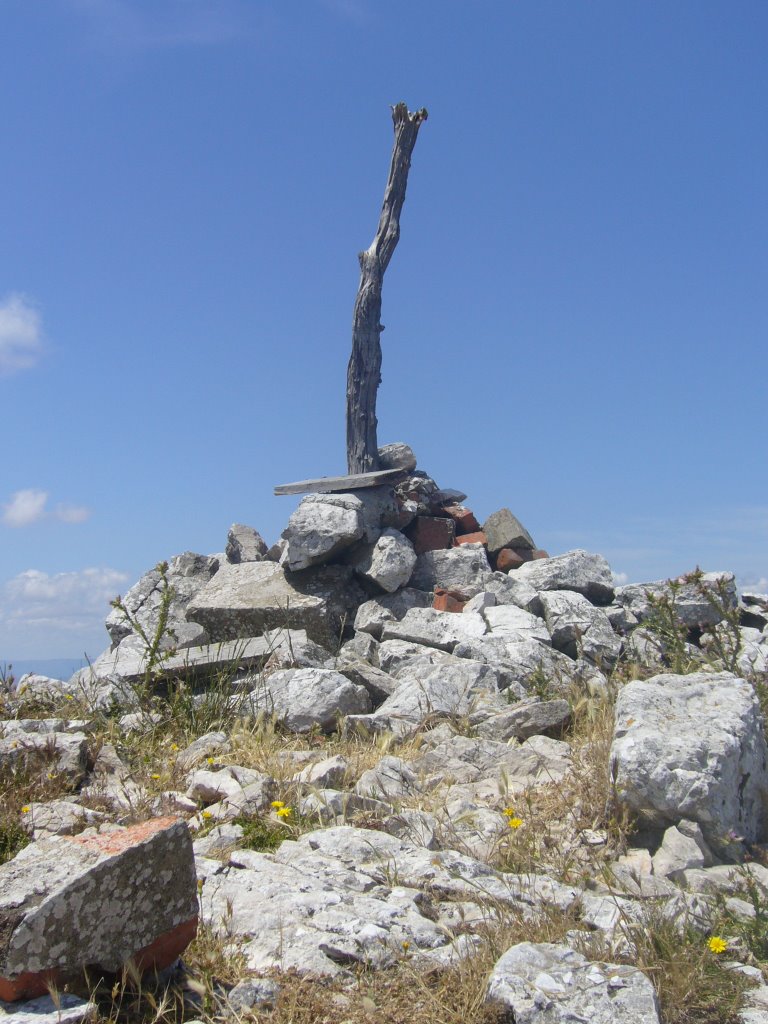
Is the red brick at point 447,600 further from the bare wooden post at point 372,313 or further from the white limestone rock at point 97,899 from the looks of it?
the white limestone rock at point 97,899

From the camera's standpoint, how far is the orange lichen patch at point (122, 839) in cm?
284

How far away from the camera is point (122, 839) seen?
9.53 feet

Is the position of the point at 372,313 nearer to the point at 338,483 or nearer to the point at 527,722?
the point at 338,483

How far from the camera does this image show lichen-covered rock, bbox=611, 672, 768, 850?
14.3ft

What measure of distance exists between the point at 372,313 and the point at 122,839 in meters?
10.1

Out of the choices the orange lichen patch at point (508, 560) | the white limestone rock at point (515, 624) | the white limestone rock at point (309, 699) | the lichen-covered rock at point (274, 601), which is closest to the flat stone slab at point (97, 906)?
the white limestone rock at point (309, 699)

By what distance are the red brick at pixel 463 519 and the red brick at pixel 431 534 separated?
267 mm

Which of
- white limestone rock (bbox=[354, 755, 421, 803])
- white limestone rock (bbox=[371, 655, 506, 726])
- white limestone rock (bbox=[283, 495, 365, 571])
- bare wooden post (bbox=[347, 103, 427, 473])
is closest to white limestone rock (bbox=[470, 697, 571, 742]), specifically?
white limestone rock (bbox=[371, 655, 506, 726])

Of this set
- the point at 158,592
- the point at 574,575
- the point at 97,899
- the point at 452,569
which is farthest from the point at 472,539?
the point at 97,899

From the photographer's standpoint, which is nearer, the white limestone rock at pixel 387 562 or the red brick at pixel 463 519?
the white limestone rock at pixel 387 562

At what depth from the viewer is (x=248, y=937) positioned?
3184 mm

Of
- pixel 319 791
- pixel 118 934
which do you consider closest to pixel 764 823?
pixel 319 791

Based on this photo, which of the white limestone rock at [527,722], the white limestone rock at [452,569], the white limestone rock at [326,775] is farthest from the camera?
the white limestone rock at [452,569]

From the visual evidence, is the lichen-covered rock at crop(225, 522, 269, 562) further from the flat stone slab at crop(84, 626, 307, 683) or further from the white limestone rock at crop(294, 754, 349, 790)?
the white limestone rock at crop(294, 754, 349, 790)
